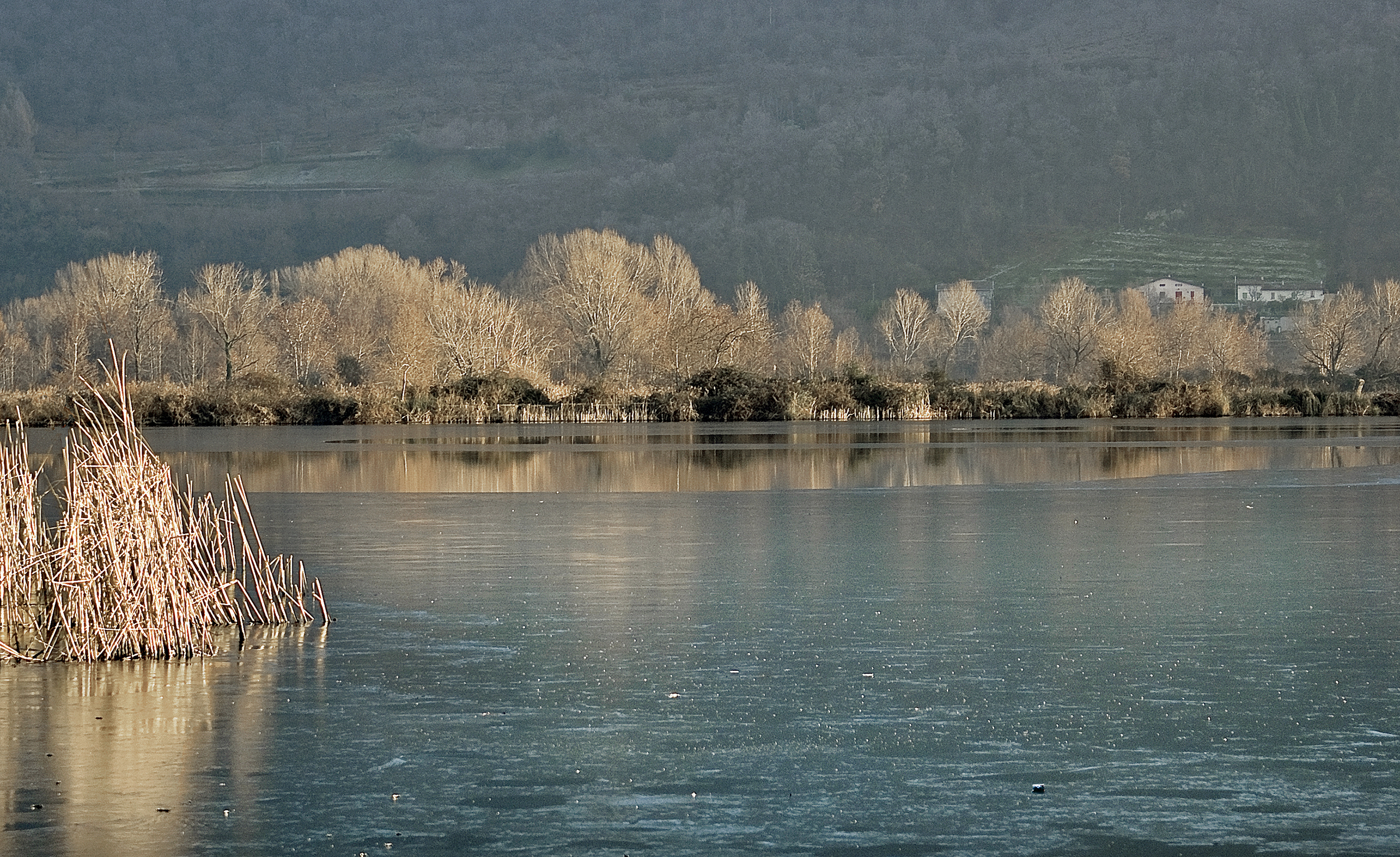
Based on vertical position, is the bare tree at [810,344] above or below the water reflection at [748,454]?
above

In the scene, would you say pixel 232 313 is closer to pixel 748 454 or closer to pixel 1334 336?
pixel 1334 336

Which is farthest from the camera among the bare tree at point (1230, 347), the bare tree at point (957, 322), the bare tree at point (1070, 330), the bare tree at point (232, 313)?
the bare tree at point (957, 322)

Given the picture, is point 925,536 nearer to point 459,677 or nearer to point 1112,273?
point 459,677

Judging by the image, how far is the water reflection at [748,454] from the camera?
28.4m

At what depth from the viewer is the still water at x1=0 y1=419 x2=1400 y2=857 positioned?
743 cm

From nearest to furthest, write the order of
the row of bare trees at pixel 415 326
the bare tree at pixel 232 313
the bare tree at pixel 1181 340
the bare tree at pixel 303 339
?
the row of bare trees at pixel 415 326 < the bare tree at pixel 232 313 < the bare tree at pixel 303 339 < the bare tree at pixel 1181 340

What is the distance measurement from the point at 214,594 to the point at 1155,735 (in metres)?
6.60

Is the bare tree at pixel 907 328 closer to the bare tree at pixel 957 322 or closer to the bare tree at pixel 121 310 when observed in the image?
the bare tree at pixel 957 322

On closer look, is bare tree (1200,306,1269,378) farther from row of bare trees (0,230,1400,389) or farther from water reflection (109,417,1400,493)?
water reflection (109,417,1400,493)

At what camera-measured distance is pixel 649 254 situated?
126250mm

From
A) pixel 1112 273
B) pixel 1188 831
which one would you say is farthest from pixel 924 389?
pixel 1112 273

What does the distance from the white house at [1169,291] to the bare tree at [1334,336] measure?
34002 millimetres

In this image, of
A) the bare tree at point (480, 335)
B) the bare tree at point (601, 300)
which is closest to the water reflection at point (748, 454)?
the bare tree at point (480, 335)

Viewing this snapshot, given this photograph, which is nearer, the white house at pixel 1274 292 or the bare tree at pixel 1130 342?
the bare tree at pixel 1130 342
